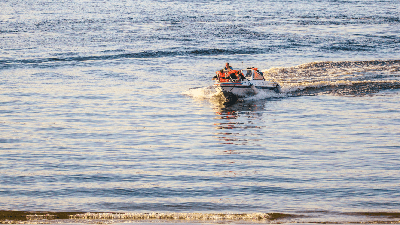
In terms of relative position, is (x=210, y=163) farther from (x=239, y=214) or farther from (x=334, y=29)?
(x=334, y=29)

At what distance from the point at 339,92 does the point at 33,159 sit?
73.9 feet

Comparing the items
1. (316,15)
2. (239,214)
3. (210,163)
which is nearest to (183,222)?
(239,214)

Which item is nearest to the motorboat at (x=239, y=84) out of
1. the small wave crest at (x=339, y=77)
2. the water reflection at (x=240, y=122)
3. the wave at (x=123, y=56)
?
the water reflection at (x=240, y=122)

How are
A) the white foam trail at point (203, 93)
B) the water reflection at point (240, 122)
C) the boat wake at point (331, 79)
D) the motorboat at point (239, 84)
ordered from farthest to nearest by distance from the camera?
the boat wake at point (331, 79)
the white foam trail at point (203, 93)
the motorboat at point (239, 84)
the water reflection at point (240, 122)

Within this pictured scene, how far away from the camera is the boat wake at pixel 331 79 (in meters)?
37.2

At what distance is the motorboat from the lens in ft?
113

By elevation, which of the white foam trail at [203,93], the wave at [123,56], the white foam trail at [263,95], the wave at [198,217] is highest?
the wave at [123,56]

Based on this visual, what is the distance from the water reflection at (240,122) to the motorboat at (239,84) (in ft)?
2.53

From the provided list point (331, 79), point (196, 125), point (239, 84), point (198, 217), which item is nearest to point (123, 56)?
point (331, 79)

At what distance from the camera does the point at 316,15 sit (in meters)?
88.8

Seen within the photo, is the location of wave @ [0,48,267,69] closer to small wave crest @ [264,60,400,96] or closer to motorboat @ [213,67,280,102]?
small wave crest @ [264,60,400,96]

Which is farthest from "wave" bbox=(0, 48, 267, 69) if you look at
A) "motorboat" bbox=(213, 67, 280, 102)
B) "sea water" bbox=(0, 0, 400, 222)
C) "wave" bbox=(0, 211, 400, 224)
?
"wave" bbox=(0, 211, 400, 224)

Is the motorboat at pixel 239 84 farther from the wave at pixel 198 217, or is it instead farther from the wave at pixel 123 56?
the wave at pixel 198 217

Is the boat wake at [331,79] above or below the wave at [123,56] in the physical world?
below
